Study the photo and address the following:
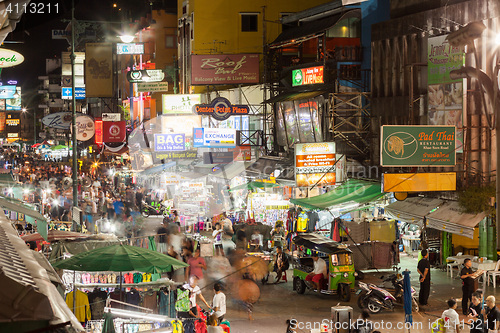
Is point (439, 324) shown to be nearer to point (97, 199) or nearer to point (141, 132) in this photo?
point (97, 199)

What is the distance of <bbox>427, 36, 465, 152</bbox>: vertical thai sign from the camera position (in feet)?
61.3

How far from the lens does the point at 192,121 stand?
37906 mm

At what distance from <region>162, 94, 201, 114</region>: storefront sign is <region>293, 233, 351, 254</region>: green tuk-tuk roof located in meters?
19.4

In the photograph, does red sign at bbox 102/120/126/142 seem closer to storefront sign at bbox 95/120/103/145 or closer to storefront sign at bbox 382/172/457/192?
storefront sign at bbox 95/120/103/145

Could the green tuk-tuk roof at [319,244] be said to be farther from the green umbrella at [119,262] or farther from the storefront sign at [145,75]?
the storefront sign at [145,75]

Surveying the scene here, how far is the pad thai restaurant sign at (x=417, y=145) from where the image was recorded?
16.6 meters

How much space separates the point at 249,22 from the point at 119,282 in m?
32.0

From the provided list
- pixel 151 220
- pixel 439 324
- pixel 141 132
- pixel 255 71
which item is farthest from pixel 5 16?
pixel 141 132

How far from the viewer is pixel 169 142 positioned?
113ft

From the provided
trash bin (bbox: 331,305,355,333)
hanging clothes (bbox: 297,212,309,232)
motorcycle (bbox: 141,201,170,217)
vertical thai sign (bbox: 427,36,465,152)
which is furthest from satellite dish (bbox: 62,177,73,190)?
trash bin (bbox: 331,305,355,333)

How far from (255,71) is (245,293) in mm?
18429

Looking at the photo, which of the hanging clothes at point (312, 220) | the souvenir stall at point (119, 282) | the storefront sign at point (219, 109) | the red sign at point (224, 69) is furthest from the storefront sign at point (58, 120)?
the souvenir stall at point (119, 282)

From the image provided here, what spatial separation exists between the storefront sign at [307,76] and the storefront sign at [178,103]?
8.80 metres

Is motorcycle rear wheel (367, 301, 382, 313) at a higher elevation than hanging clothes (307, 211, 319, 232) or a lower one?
lower
